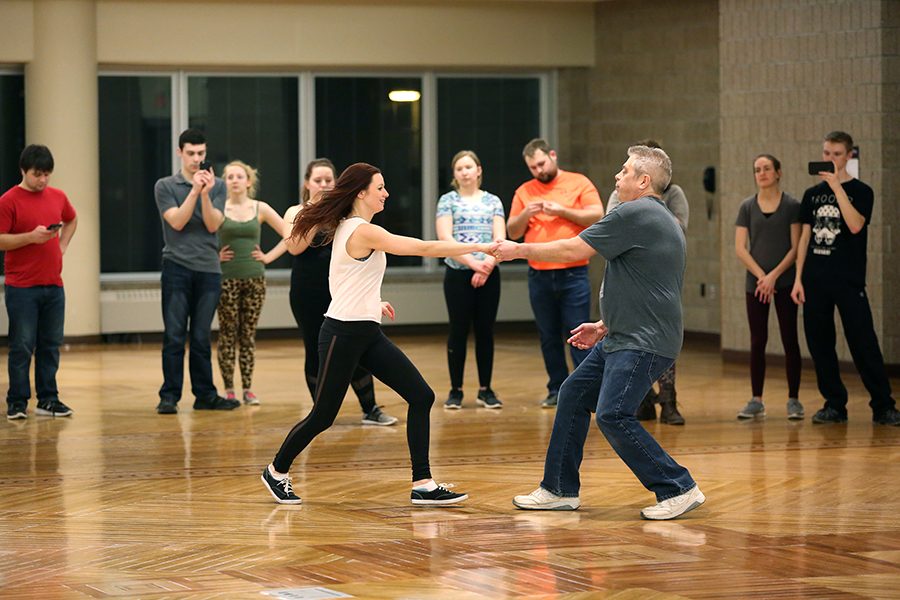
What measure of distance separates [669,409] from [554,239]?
4.06 ft

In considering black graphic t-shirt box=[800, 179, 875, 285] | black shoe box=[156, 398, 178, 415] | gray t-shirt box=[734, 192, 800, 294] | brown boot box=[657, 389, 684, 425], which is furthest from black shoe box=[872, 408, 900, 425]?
black shoe box=[156, 398, 178, 415]

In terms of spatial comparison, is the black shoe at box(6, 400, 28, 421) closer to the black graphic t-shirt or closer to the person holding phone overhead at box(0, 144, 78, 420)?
the person holding phone overhead at box(0, 144, 78, 420)

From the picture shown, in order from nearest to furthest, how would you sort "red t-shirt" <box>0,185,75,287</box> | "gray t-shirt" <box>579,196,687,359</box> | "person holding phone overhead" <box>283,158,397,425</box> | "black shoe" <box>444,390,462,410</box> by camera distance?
"gray t-shirt" <box>579,196,687,359</box> < "person holding phone overhead" <box>283,158,397,425</box> < "red t-shirt" <box>0,185,75,287</box> < "black shoe" <box>444,390,462,410</box>

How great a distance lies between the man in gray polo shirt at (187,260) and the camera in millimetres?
6996

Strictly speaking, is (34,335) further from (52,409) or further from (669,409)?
(669,409)

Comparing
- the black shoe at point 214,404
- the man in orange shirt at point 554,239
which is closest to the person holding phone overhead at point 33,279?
the black shoe at point 214,404

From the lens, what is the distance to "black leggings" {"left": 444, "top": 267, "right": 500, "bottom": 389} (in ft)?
23.4

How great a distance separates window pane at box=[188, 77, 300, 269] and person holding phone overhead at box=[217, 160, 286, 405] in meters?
4.62

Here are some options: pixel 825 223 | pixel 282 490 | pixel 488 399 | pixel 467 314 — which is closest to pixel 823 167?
pixel 825 223

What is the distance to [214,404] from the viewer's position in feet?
23.8

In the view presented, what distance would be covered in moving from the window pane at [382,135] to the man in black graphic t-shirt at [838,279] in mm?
6119

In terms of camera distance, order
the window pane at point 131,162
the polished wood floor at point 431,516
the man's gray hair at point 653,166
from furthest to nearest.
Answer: the window pane at point 131,162 → the man's gray hair at point 653,166 → the polished wood floor at point 431,516

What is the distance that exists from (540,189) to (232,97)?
5.67 m

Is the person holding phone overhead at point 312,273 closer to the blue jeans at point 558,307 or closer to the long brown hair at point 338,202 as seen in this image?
the blue jeans at point 558,307
